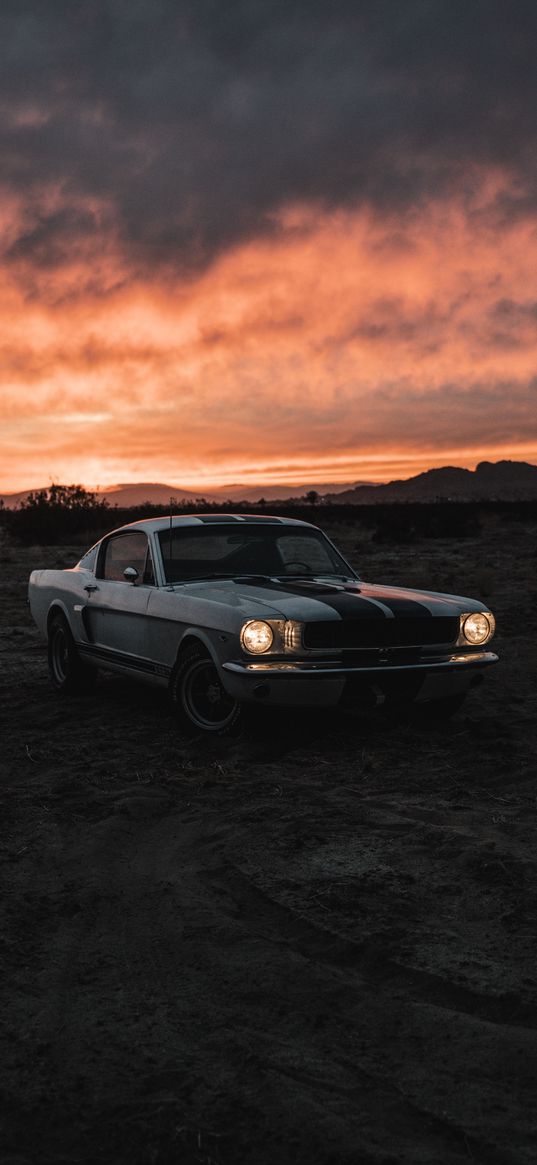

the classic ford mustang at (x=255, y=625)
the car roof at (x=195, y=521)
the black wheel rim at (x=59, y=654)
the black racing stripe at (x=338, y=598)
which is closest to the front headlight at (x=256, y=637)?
the classic ford mustang at (x=255, y=625)

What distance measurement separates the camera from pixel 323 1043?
9.02 ft

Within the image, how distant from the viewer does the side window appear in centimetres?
726

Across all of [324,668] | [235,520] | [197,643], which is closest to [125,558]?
[235,520]

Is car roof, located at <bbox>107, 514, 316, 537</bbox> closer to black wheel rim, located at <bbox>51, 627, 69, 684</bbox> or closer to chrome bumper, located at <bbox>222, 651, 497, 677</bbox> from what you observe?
black wheel rim, located at <bbox>51, 627, 69, 684</bbox>

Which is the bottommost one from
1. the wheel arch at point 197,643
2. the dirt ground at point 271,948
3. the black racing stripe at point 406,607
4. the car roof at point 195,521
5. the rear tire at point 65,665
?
the dirt ground at point 271,948

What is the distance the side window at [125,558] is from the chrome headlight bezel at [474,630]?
2.14 meters

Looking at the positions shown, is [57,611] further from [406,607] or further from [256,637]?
[406,607]

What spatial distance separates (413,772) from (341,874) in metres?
1.67

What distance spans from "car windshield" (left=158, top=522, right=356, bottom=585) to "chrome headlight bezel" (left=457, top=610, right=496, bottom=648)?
3.78ft

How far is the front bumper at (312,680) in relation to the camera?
5824 millimetres

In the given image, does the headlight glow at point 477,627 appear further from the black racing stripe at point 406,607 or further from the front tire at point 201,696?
the front tire at point 201,696

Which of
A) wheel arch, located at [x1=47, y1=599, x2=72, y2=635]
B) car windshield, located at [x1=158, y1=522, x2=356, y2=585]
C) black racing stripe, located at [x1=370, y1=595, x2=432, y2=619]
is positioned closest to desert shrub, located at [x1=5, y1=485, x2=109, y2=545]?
wheel arch, located at [x1=47, y1=599, x2=72, y2=635]

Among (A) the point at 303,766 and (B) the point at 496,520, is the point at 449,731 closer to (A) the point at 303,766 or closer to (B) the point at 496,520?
(A) the point at 303,766

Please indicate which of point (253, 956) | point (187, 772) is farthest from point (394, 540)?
point (253, 956)
